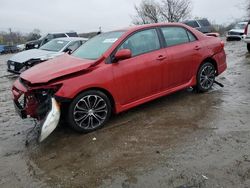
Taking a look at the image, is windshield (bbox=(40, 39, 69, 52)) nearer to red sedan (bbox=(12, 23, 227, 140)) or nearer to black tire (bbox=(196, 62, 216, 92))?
red sedan (bbox=(12, 23, 227, 140))

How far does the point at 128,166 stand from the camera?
12.4ft

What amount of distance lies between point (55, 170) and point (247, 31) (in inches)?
459

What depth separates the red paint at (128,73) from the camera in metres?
4.71

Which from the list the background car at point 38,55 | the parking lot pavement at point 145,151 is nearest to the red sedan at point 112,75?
the parking lot pavement at point 145,151

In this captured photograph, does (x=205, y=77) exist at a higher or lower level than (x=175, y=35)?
lower

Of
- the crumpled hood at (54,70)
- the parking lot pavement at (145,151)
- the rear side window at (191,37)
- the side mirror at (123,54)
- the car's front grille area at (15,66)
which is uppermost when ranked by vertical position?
the rear side window at (191,37)

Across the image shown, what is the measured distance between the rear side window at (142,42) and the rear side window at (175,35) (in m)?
0.27

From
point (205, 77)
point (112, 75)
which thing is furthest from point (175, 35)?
point (112, 75)

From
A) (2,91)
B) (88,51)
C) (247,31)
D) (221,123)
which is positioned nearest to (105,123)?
(88,51)

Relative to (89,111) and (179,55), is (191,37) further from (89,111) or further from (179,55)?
(89,111)

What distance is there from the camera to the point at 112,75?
198 inches

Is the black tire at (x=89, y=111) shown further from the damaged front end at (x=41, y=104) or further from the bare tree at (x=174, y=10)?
the bare tree at (x=174, y=10)

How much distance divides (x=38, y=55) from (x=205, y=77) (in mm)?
6384

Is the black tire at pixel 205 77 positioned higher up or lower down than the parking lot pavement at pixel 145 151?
higher up
